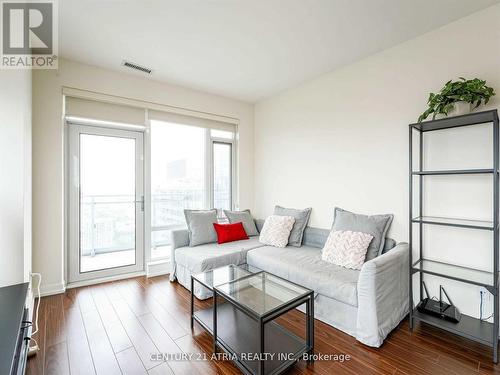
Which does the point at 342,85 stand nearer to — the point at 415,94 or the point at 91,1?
the point at 415,94

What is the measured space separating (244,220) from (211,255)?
1.04m

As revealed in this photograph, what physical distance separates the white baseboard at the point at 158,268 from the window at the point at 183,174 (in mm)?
184

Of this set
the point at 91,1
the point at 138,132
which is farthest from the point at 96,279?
the point at 91,1

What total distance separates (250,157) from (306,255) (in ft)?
6.87

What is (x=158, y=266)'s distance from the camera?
3322mm

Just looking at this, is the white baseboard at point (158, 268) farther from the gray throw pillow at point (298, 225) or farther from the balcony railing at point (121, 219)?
the gray throw pillow at point (298, 225)

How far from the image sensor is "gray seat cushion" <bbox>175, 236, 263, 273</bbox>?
2645 millimetres

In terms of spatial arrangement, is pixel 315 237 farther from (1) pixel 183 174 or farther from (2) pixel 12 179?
(2) pixel 12 179

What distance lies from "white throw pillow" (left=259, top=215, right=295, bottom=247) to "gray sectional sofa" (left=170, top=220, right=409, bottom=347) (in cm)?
10

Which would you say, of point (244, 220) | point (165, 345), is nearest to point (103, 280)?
point (165, 345)

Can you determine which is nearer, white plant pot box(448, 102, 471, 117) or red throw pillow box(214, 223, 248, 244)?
white plant pot box(448, 102, 471, 117)

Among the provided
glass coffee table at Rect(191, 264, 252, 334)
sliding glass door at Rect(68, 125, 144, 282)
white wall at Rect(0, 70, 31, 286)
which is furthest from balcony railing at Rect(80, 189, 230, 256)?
glass coffee table at Rect(191, 264, 252, 334)

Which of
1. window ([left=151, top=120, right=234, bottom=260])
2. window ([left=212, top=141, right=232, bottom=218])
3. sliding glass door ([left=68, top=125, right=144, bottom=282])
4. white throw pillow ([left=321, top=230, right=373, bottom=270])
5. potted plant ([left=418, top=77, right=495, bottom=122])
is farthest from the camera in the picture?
window ([left=212, top=141, right=232, bottom=218])

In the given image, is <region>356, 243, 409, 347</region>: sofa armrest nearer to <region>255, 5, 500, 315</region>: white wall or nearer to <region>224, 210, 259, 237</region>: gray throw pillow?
<region>255, 5, 500, 315</region>: white wall
